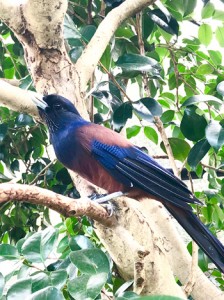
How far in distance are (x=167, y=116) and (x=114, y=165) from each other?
0.99 feet

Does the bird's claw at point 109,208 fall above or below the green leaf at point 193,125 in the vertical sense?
below

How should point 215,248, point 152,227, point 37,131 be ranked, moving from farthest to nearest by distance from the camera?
point 37,131, point 215,248, point 152,227

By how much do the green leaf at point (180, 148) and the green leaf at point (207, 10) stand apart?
1.39 feet

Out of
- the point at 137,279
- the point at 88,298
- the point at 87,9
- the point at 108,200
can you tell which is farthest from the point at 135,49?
the point at 88,298

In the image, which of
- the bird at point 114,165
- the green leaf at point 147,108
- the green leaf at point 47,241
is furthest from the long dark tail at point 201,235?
the green leaf at point 47,241

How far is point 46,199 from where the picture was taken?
3.07 ft

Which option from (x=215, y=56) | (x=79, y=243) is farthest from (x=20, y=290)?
(x=215, y=56)

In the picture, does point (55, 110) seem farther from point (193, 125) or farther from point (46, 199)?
point (46, 199)

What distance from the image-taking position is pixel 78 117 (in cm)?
149

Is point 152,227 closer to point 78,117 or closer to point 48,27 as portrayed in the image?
point 78,117

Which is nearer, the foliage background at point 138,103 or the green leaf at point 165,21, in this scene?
the foliage background at point 138,103

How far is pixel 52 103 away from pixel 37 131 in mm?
391

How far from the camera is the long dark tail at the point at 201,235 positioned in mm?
1356

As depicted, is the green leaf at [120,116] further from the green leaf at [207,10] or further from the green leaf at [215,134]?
the green leaf at [207,10]
